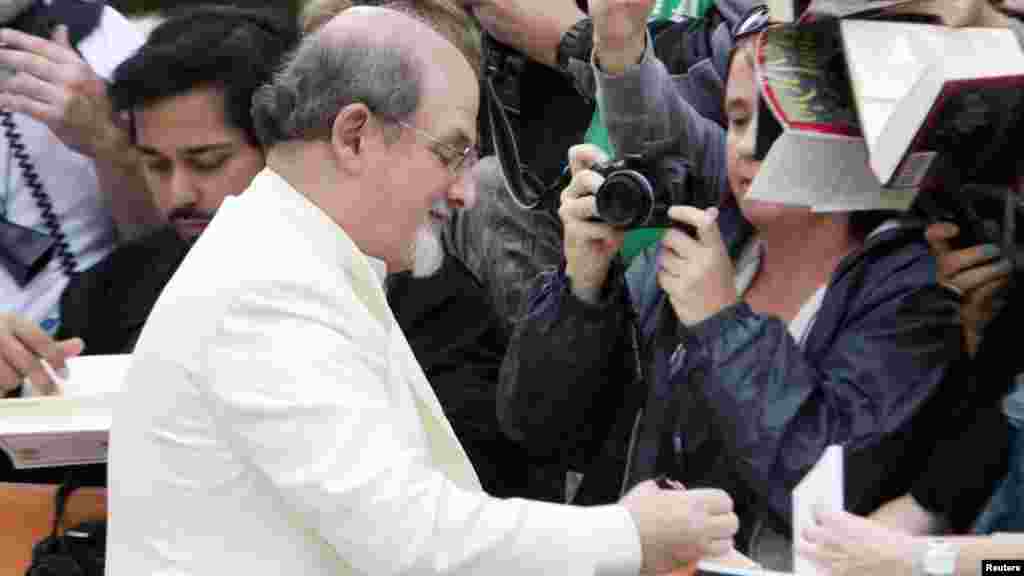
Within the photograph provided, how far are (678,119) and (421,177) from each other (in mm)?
816

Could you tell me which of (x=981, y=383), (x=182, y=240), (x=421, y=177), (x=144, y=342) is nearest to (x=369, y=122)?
(x=421, y=177)

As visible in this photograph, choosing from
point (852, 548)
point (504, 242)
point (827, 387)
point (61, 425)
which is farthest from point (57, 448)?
point (852, 548)

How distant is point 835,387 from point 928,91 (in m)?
0.50

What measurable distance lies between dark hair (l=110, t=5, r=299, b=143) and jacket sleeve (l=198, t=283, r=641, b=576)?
1363 millimetres

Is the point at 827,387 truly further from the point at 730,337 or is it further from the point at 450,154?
the point at 450,154

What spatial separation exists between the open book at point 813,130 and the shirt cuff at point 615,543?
26.0 inches

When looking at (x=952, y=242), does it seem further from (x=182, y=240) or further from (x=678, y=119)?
(x=182, y=240)

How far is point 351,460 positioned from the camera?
Answer: 2.33 meters

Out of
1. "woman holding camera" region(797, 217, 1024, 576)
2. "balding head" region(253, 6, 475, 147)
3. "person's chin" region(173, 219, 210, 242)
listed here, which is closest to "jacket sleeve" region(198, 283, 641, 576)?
"balding head" region(253, 6, 475, 147)

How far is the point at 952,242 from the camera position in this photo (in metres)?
2.88

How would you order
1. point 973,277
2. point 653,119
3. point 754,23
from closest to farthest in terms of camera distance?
point 973,277, point 754,23, point 653,119

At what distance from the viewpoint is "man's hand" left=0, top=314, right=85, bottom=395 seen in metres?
3.50

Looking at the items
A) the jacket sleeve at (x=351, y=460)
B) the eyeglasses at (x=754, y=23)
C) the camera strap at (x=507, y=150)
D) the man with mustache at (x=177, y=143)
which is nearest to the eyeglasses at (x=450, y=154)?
the jacket sleeve at (x=351, y=460)

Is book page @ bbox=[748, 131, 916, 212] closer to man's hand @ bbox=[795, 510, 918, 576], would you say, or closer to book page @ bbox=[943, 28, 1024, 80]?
book page @ bbox=[943, 28, 1024, 80]
